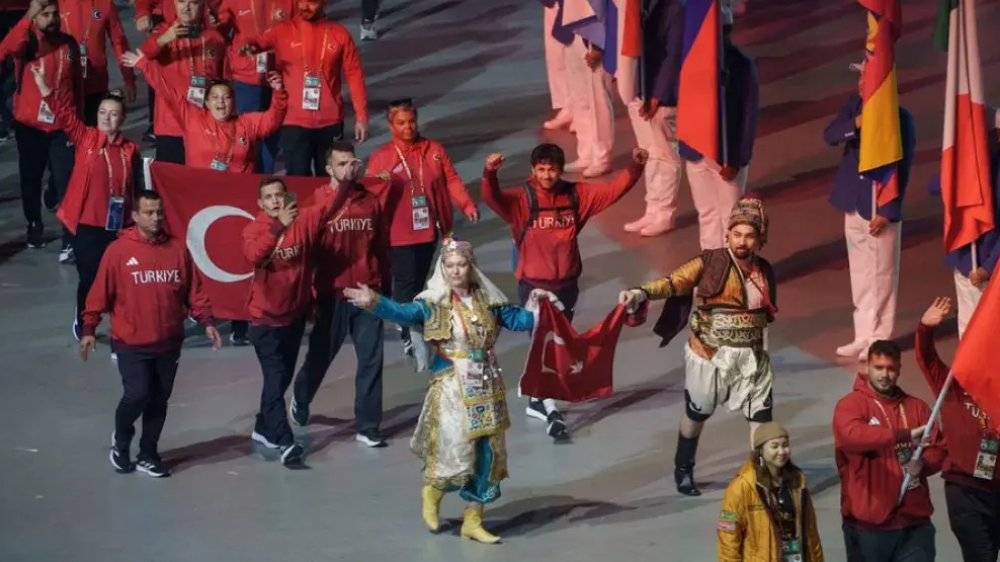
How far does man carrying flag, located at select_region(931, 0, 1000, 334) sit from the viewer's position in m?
11.5

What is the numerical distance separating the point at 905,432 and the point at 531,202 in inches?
136

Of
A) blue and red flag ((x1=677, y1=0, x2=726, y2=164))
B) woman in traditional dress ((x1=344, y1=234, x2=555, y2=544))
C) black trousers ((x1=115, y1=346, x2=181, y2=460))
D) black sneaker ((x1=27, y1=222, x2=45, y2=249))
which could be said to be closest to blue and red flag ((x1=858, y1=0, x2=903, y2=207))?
blue and red flag ((x1=677, y1=0, x2=726, y2=164))

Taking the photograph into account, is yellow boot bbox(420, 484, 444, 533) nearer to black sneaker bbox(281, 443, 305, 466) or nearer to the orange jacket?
black sneaker bbox(281, 443, 305, 466)

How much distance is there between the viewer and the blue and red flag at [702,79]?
523 inches

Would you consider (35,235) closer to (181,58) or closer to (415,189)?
(181,58)

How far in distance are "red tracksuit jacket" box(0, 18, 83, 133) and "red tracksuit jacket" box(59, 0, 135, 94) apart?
75 cm

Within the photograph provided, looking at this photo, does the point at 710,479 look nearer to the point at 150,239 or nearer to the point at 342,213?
the point at 342,213

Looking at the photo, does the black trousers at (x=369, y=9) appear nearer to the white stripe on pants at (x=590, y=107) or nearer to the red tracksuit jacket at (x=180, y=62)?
the white stripe on pants at (x=590, y=107)

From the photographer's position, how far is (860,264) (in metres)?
13.2

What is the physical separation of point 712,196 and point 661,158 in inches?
40.1

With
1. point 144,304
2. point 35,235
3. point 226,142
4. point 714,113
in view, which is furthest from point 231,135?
point 714,113

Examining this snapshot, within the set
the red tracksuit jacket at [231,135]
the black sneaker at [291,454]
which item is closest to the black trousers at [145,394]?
the black sneaker at [291,454]

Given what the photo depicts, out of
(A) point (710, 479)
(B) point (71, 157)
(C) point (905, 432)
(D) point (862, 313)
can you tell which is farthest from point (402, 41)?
(C) point (905, 432)

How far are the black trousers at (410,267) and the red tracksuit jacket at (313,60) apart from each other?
1.94 m
